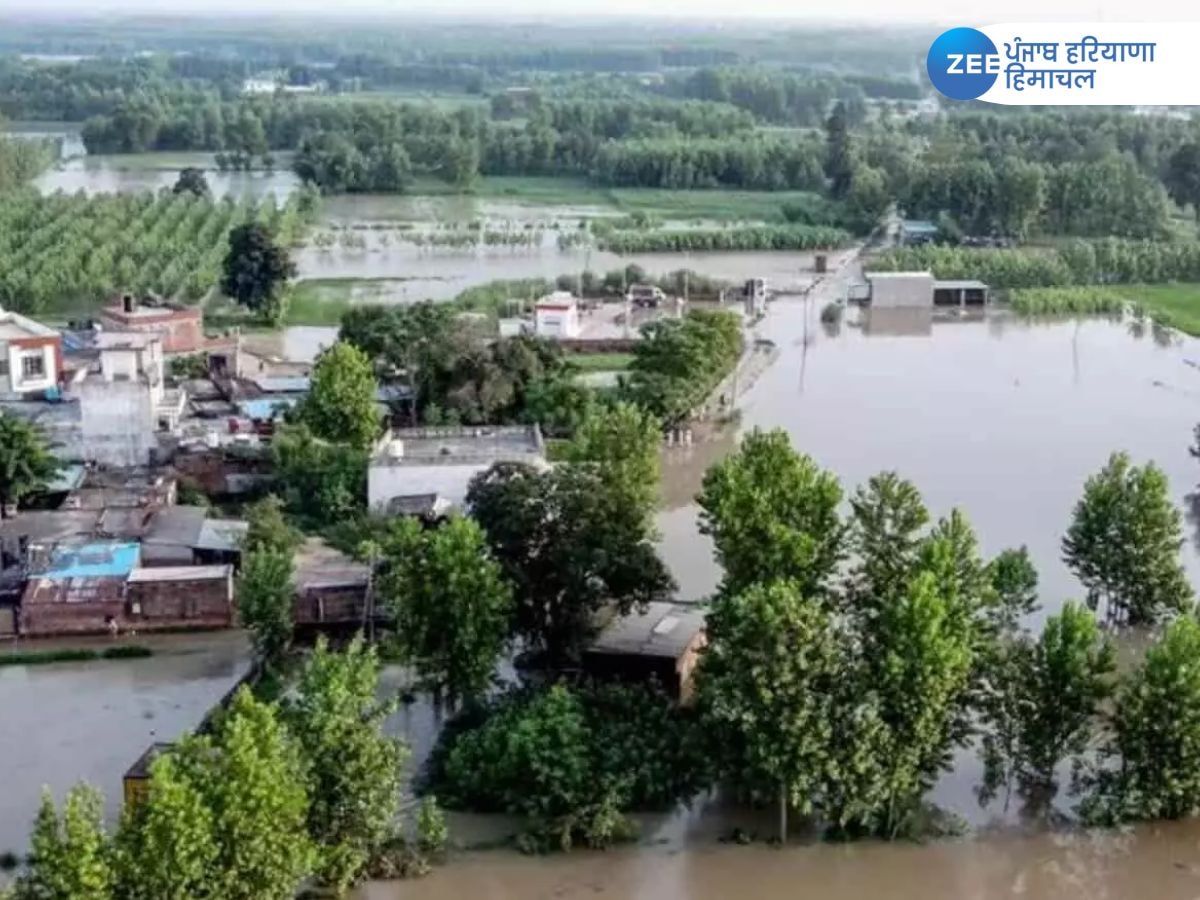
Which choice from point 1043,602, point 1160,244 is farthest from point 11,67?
point 1043,602

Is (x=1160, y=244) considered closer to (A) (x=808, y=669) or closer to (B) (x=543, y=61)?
(A) (x=808, y=669)

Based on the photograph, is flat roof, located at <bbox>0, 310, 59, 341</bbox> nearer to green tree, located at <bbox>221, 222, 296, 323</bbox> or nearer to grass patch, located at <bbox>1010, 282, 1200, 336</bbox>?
green tree, located at <bbox>221, 222, 296, 323</bbox>

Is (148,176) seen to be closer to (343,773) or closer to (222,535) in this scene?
(222,535)

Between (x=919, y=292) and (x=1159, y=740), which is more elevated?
(x=919, y=292)

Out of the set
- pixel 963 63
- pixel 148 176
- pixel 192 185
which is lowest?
pixel 148 176

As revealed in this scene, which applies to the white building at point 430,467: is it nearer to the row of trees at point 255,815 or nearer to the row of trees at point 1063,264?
the row of trees at point 255,815

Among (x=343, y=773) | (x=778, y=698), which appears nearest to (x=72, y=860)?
(x=343, y=773)
